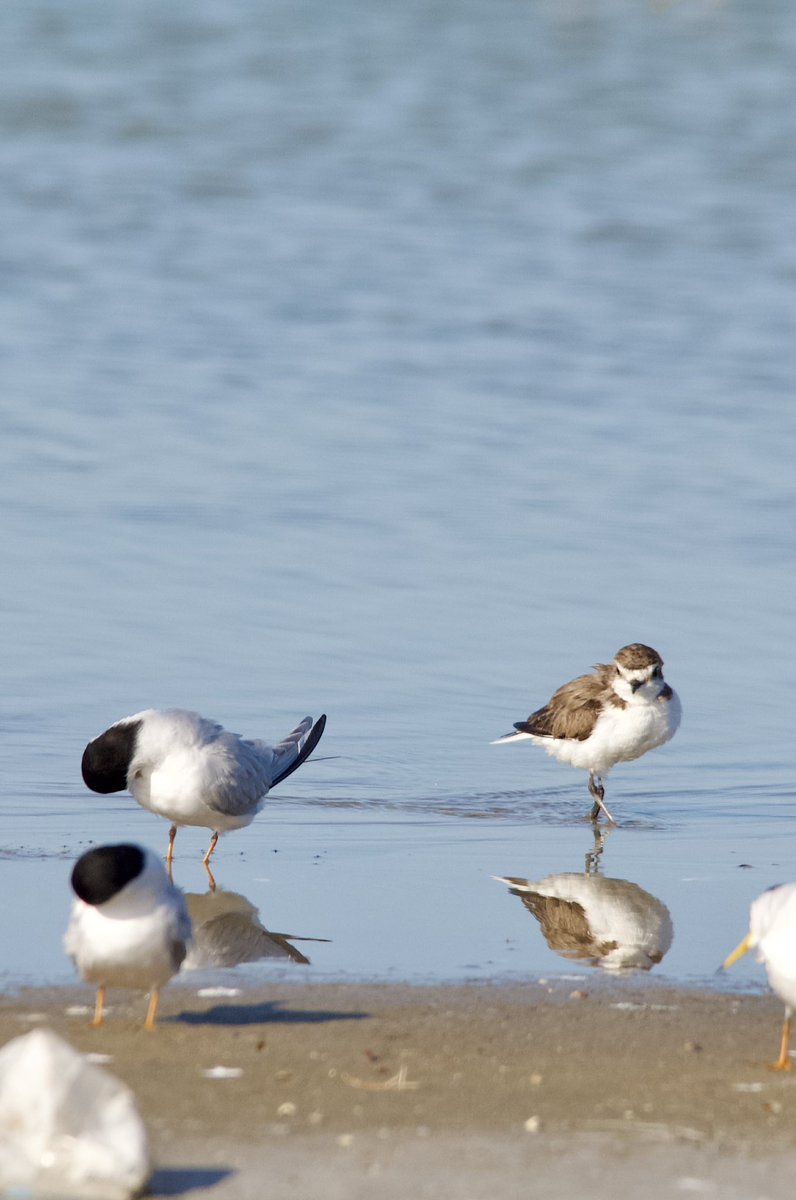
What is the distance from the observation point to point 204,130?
2967 cm

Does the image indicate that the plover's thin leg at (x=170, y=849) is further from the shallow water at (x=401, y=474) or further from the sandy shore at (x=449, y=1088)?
the sandy shore at (x=449, y=1088)

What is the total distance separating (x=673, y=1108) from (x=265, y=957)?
1.78m

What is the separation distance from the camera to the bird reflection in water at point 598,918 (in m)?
6.48

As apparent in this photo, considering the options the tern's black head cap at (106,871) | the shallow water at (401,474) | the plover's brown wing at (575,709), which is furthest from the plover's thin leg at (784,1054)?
the plover's brown wing at (575,709)

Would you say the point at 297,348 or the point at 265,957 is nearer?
the point at 265,957

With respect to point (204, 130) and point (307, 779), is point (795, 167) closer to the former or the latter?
point (204, 130)

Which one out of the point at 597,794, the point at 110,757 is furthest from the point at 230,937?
the point at 597,794

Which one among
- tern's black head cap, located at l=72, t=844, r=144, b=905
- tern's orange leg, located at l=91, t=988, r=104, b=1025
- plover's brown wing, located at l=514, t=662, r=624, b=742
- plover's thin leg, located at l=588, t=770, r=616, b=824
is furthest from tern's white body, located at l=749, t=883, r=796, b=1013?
plover's brown wing, located at l=514, t=662, r=624, b=742

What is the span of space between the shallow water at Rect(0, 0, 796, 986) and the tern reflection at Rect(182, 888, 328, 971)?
0.35 feet

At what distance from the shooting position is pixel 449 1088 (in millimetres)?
5066

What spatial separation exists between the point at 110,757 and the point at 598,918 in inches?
76.1

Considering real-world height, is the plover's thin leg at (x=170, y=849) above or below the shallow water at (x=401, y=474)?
below

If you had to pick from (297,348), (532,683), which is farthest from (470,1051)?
(297,348)

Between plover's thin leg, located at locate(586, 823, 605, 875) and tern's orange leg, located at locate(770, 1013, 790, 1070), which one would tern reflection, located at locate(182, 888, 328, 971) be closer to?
plover's thin leg, located at locate(586, 823, 605, 875)
